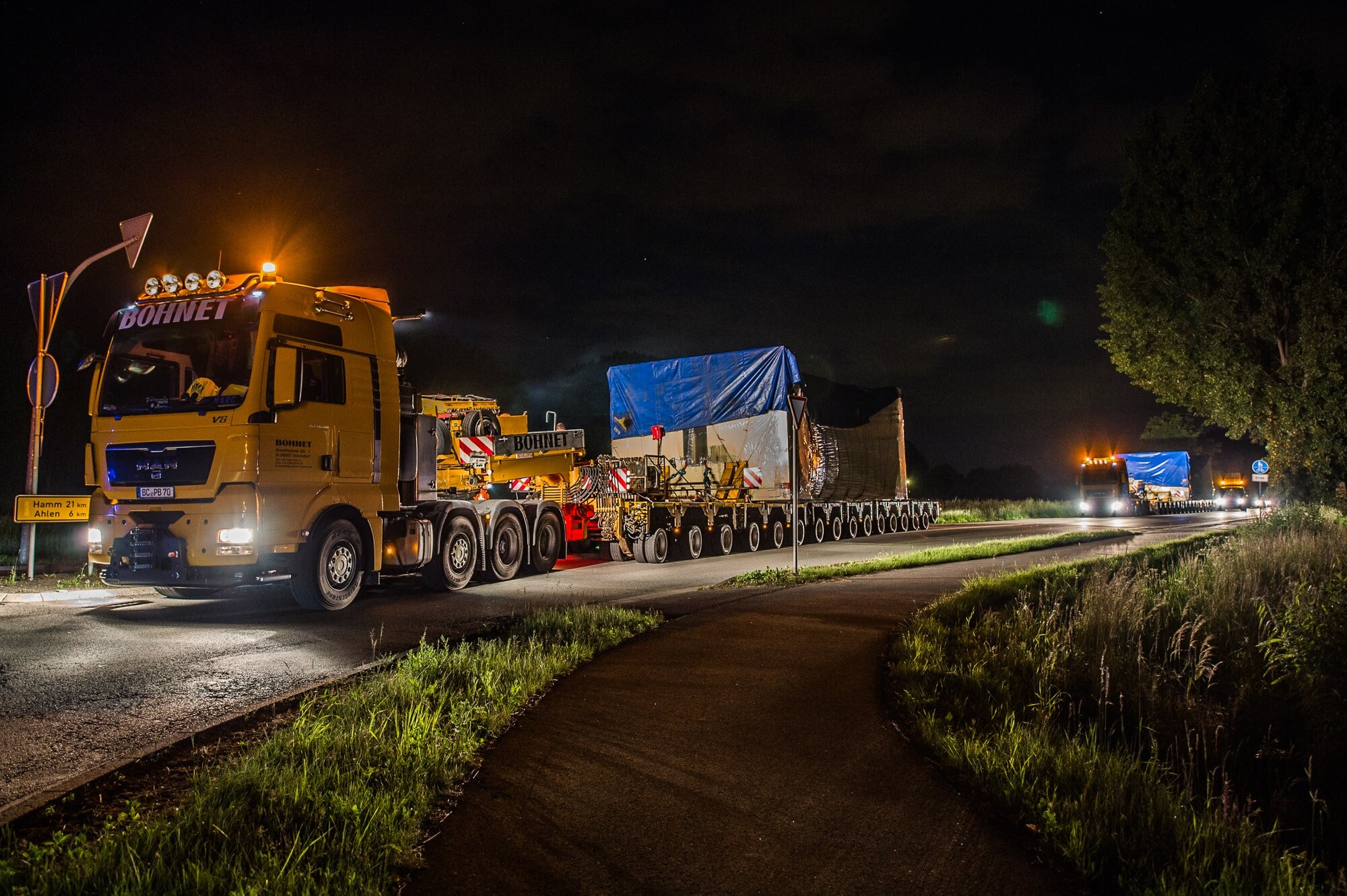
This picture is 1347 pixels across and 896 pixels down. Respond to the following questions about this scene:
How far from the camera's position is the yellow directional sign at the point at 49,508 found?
11047 millimetres

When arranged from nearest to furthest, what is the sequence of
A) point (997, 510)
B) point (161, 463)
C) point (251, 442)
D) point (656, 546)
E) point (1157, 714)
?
1. point (1157, 714)
2. point (251, 442)
3. point (161, 463)
4. point (656, 546)
5. point (997, 510)

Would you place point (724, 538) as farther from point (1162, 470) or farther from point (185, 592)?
point (1162, 470)

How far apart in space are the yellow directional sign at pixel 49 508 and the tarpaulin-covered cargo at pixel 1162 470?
198 ft

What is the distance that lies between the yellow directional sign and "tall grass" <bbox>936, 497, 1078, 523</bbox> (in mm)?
37347

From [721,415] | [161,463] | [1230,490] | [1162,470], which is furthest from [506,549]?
[1230,490]

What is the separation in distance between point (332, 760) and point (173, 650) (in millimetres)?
4740

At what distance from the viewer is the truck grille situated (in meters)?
9.73

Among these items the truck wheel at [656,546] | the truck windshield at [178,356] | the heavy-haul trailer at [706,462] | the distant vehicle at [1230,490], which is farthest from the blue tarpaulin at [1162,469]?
the truck windshield at [178,356]

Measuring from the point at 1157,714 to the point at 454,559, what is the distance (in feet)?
31.3

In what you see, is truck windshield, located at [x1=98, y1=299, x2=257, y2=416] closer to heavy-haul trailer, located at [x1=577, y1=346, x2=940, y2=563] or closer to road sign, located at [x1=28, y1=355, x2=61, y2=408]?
road sign, located at [x1=28, y1=355, x2=61, y2=408]

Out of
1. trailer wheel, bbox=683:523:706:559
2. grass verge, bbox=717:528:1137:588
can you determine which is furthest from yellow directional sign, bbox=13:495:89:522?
→ trailer wheel, bbox=683:523:706:559

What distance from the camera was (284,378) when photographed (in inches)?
392

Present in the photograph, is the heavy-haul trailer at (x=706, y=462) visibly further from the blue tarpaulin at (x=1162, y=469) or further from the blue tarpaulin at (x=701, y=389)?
the blue tarpaulin at (x=1162, y=469)

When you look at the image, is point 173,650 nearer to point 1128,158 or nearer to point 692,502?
point 692,502
